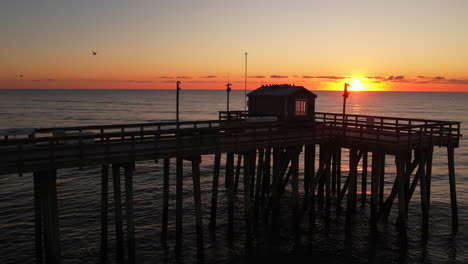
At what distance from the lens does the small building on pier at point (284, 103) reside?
23281mm

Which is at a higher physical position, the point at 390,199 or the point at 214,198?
the point at 214,198

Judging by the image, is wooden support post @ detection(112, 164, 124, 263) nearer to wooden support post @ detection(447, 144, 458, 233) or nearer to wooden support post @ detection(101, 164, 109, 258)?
wooden support post @ detection(101, 164, 109, 258)

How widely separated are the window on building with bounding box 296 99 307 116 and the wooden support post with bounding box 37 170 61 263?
46.4 ft

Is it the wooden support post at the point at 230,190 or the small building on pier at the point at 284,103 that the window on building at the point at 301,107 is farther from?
the wooden support post at the point at 230,190

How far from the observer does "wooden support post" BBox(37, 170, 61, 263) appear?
14414 mm

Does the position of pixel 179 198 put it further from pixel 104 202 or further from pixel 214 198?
pixel 214 198

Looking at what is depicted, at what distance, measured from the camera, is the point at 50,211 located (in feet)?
47.9

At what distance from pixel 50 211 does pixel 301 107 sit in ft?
48.9

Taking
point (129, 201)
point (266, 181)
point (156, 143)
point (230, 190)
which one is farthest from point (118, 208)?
point (266, 181)

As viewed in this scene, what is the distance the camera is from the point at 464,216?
87.8ft

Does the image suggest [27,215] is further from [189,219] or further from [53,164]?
[53,164]

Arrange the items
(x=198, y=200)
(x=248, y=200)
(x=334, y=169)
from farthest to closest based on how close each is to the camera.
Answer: (x=334, y=169) < (x=248, y=200) < (x=198, y=200)

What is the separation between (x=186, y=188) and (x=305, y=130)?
44.2ft

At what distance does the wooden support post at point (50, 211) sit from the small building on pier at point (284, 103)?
13.2 meters
